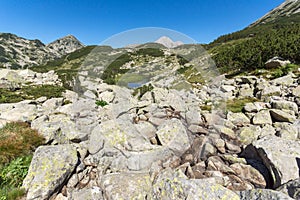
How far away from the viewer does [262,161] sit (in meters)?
5.18

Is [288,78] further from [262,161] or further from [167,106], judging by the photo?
[262,161]

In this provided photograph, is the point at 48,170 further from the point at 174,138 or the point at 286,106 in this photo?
the point at 286,106

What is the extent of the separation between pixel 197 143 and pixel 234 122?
2.54 m

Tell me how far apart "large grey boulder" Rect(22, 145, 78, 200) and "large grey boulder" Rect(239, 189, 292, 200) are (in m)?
4.41

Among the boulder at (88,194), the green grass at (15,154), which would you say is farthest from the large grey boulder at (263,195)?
the green grass at (15,154)

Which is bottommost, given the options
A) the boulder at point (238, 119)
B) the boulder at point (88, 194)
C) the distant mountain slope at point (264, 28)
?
the boulder at point (88, 194)

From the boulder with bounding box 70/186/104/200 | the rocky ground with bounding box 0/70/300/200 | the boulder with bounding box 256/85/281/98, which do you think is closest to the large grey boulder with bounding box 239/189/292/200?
the rocky ground with bounding box 0/70/300/200

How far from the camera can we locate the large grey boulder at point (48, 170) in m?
4.23

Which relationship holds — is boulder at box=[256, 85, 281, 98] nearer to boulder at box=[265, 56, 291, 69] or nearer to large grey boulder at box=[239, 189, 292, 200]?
large grey boulder at box=[239, 189, 292, 200]

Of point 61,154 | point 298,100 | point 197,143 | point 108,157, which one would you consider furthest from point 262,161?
point 298,100

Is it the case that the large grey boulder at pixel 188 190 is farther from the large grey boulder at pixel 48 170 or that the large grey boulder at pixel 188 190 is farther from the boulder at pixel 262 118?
the boulder at pixel 262 118

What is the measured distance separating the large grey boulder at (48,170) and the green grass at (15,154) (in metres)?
0.36

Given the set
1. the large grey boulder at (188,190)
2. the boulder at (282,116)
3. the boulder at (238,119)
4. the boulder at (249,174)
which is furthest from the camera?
the boulder at (238,119)

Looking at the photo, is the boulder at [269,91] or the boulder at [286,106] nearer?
the boulder at [286,106]
